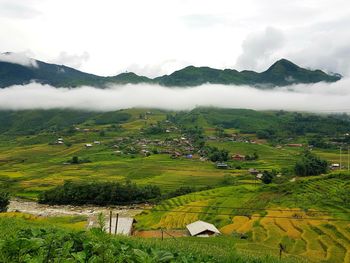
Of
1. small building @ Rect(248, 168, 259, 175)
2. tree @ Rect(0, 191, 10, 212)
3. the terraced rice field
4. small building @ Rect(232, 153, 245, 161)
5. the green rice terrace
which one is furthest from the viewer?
small building @ Rect(232, 153, 245, 161)

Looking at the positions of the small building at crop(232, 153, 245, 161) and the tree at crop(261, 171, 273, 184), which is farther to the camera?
the small building at crop(232, 153, 245, 161)

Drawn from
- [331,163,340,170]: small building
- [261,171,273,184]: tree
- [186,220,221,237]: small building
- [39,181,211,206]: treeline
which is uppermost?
[186,220,221,237]: small building

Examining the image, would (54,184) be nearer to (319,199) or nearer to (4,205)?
(4,205)

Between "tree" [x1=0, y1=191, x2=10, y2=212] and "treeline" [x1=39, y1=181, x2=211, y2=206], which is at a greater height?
"tree" [x1=0, y1=191, x2=10, y2=212]

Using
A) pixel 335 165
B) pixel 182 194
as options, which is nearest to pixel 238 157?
pixel 335 165

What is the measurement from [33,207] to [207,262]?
70.6m

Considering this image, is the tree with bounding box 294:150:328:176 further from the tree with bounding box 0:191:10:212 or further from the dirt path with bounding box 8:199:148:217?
the tree with bounding box 0:191:10:212

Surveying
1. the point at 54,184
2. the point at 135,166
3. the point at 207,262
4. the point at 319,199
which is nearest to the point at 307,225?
the point at 319,199

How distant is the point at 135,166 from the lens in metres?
111

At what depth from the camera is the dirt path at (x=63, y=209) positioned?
68.3m

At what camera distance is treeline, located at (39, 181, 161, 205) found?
7656cm

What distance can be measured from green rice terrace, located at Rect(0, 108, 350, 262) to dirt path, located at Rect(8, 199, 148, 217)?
71.9 inches

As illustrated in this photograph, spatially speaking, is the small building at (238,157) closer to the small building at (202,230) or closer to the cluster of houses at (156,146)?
the cluster of houses at (156,146)

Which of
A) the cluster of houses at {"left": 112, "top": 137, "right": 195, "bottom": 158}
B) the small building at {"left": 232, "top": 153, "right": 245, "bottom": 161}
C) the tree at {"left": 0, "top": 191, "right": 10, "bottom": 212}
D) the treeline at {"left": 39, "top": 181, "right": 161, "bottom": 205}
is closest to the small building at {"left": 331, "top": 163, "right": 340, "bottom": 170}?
the small building at {"left": 232, "top": 153, "right": 245, "bottom": 161}
